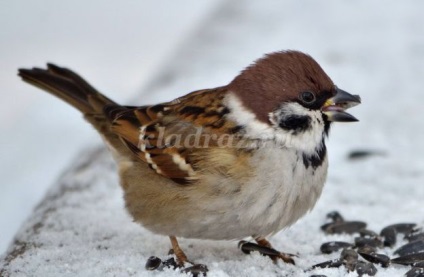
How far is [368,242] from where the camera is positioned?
13.5 ft

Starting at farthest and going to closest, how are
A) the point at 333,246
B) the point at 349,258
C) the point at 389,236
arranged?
the point at 389,236
the point at 333,246
the point at 349,258

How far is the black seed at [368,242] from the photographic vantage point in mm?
4090

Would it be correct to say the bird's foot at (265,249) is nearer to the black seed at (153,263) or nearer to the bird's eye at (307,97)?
the black seed at (153,263)

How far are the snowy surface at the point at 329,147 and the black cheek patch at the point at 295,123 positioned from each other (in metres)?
0.63

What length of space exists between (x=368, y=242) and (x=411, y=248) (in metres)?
0.26

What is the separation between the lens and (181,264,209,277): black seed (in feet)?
11.8

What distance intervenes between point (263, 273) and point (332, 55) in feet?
11.7

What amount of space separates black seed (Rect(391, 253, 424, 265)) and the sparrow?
49 centimetres

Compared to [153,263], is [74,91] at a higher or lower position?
higher

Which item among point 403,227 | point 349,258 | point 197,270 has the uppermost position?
point 403,227

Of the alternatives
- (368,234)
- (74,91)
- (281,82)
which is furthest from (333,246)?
(74,91)

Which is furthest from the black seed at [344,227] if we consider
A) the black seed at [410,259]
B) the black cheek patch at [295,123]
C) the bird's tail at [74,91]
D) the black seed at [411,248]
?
the bird's tail at [74,91]

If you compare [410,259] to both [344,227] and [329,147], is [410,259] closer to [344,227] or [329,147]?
[344,227]

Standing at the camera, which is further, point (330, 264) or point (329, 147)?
point (329, 147)
